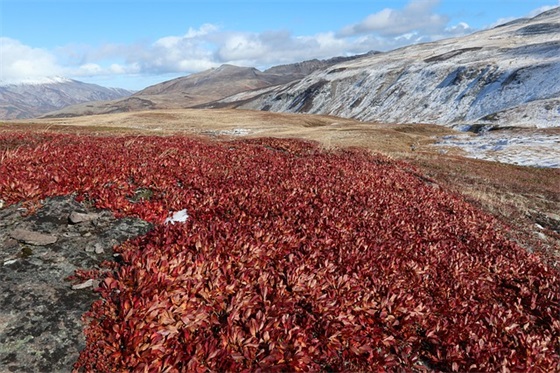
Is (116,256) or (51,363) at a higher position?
(116,256)

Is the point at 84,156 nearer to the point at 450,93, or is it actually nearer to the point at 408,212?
the point at 408,212

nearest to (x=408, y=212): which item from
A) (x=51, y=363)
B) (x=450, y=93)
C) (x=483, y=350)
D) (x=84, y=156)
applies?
(x=483, y=350)

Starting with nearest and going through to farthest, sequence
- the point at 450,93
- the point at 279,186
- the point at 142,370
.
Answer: the point at 142,370 < the point at 279,186 < the point at 450,93

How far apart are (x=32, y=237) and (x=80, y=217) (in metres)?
1.06

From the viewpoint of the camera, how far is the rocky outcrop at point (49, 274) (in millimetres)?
4688

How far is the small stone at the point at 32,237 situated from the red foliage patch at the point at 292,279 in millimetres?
1611

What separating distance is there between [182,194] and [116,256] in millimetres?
3046

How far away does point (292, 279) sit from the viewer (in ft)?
21.2

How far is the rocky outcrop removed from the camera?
4.69 m

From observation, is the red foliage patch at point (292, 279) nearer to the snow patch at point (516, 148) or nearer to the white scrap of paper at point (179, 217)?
the white scrap of paper at point (179, 217)

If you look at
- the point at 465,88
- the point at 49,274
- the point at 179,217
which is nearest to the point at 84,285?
the point at 49,274

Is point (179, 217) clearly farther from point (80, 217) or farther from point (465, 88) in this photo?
point (465, 88)

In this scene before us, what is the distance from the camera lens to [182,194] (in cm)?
959

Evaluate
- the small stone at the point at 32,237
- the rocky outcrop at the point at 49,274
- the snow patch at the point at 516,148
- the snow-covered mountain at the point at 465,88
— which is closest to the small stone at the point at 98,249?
the rocky outcrop at the point at 49,274
